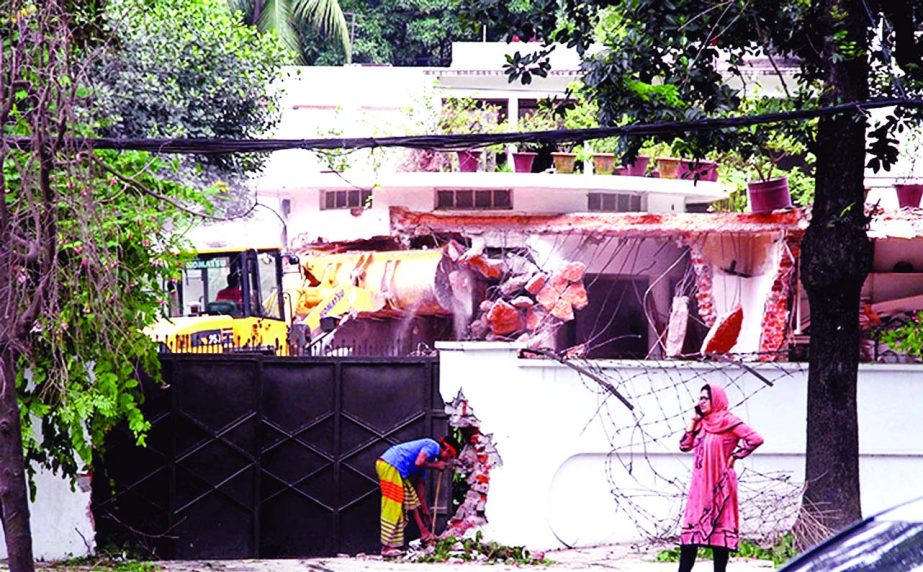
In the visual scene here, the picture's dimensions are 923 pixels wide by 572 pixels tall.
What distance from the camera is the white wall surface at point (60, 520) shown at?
493 inches

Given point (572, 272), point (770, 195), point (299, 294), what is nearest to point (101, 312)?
point (770, 195)

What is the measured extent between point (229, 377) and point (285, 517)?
147cm

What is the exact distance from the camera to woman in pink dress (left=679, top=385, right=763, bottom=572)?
36.1 ft

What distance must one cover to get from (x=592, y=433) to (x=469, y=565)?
1.82m

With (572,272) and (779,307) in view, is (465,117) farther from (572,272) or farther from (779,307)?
(779,307)

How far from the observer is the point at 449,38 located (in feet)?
128

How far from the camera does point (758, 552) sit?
13414 millimetres

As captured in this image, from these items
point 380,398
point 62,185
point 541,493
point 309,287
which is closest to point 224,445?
point 380,398

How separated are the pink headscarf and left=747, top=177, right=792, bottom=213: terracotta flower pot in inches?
253

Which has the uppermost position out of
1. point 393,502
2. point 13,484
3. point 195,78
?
point 195,78

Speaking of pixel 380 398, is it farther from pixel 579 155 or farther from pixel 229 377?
pixel 579 155

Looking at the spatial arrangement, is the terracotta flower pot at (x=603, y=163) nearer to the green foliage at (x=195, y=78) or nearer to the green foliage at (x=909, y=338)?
the green foliage at (x=195, y=78)

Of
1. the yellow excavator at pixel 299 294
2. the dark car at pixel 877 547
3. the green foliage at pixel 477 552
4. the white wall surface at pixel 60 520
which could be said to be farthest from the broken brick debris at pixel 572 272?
the dark car at pixel 877 547

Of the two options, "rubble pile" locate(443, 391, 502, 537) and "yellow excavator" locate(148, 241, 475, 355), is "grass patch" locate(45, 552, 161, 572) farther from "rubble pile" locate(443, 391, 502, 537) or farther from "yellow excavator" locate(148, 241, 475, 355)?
"yellow excavator" locate(148, 241, 475, 355)
